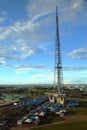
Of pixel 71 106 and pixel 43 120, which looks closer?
pixel 43 120

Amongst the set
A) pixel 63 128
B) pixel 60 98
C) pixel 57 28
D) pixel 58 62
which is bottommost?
pixel 63 128

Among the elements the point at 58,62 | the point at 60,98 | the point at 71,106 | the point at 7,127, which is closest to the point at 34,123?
the point at 7,127

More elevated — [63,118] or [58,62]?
[58,62]

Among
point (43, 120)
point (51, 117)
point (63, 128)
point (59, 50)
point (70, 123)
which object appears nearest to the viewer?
point (63, 128)

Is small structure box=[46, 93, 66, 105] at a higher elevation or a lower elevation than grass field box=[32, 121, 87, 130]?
higher

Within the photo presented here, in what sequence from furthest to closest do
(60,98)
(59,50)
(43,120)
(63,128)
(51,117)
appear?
(59,50) < (60,98) < (51,117) < (43,120) < (63,128)

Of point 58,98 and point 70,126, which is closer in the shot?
point 70,126

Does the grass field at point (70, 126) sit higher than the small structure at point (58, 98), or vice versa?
the small structure at point (58, 98)

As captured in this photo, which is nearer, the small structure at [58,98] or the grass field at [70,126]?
the grass field at [70,126]

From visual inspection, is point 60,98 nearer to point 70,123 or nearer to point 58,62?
point 58,62

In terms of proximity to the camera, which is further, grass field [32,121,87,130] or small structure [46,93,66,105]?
small structure [46,93,66,105]

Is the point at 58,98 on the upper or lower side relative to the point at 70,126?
upper
